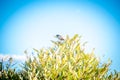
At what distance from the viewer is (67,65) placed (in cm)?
716

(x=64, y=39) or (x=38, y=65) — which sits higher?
(x=64, y=39)

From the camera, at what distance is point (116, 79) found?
314 inches

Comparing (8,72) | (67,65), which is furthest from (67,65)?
(8,72)

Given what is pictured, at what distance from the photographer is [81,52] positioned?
25.8 feet

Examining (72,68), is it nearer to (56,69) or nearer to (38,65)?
(56,69)

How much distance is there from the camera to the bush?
265 inches

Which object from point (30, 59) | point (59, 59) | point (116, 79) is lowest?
point (116, 79)

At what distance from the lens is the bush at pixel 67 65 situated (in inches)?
265

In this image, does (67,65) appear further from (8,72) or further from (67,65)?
(8,72)

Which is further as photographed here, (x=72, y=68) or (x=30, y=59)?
(x=30, y=59)

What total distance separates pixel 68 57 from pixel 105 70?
1536 mm

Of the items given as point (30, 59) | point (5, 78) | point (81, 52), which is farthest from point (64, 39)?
point (5, 78)

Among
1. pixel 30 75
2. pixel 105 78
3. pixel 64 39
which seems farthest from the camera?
pixel 64 39

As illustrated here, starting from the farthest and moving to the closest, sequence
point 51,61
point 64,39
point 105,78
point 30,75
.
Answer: point 64,39 → point 105,78 → point 51,61 → point 30,75
